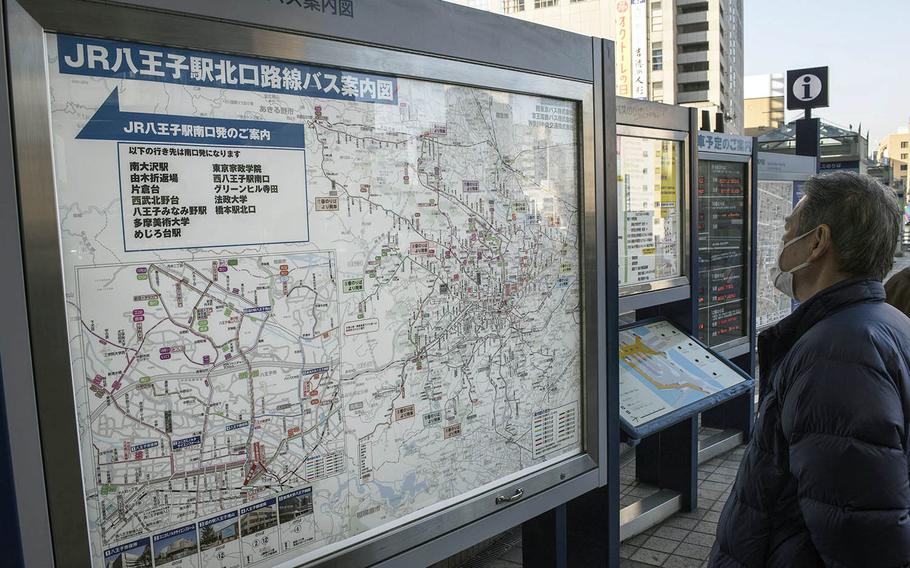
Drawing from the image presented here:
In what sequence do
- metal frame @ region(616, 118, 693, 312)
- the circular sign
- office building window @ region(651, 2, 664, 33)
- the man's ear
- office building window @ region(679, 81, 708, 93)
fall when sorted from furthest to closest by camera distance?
office building window @ region(679, 81, 708, 93) < office building window @ region(651, 2, 664, 33) < the circular sign < metal frame @ region(616, 118, 693, 312) < the man's ear

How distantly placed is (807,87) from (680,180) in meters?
5.95

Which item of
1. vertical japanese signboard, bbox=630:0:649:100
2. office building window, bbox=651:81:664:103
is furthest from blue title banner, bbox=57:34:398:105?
office building window, bbox=651:81:664:103

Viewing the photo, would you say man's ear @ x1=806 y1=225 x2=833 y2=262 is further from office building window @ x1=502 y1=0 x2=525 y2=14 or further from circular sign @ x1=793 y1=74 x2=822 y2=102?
office building window @ x1=502 y1=0 x2=525 y2=14

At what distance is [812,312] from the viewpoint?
2037 millimetres

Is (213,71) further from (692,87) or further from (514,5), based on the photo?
(692,87)

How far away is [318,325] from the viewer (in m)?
1.93

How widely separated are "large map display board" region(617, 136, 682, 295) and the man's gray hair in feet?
5.97

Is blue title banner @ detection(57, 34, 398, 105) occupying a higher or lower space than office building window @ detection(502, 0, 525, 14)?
lower

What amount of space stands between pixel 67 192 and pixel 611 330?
203 cm

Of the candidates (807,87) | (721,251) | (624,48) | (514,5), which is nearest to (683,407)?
(721,251)

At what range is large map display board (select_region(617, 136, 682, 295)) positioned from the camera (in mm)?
3996

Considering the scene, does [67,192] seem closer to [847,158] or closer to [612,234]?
[612,234]

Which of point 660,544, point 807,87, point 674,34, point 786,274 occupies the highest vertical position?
point 674,34

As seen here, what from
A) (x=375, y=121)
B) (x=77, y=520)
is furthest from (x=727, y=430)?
(x=77, y=520)
